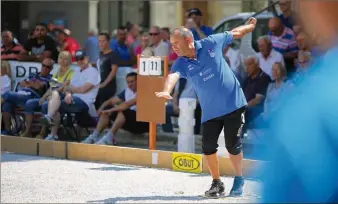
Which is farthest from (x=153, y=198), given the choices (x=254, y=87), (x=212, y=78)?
(x=254, y=87)

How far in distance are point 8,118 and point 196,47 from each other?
6.09 metres

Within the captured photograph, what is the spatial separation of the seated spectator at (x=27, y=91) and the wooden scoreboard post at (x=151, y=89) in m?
3.10

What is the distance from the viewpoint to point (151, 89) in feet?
32.2

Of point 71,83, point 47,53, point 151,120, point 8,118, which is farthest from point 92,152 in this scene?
point 47,53

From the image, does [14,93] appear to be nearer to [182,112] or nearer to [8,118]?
[8,118]

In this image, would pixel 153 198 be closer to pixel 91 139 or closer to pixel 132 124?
pixel 91 139

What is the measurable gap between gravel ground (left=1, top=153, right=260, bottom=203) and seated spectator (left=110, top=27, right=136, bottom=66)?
9.61 feet

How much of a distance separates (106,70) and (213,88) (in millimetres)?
5168

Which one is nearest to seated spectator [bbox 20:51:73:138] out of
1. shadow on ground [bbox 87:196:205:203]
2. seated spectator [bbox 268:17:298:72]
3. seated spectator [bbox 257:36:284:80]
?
seated spectator [bbox 257:36:284:80]

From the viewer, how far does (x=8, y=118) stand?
497 inches

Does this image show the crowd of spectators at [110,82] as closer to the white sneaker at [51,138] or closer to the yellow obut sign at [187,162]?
the white sneaker at [51,138]

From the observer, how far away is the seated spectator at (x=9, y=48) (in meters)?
13.7

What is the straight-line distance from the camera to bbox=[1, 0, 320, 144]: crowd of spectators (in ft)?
35.2

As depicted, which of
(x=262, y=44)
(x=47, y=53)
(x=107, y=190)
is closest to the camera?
(x=107, y=190)
